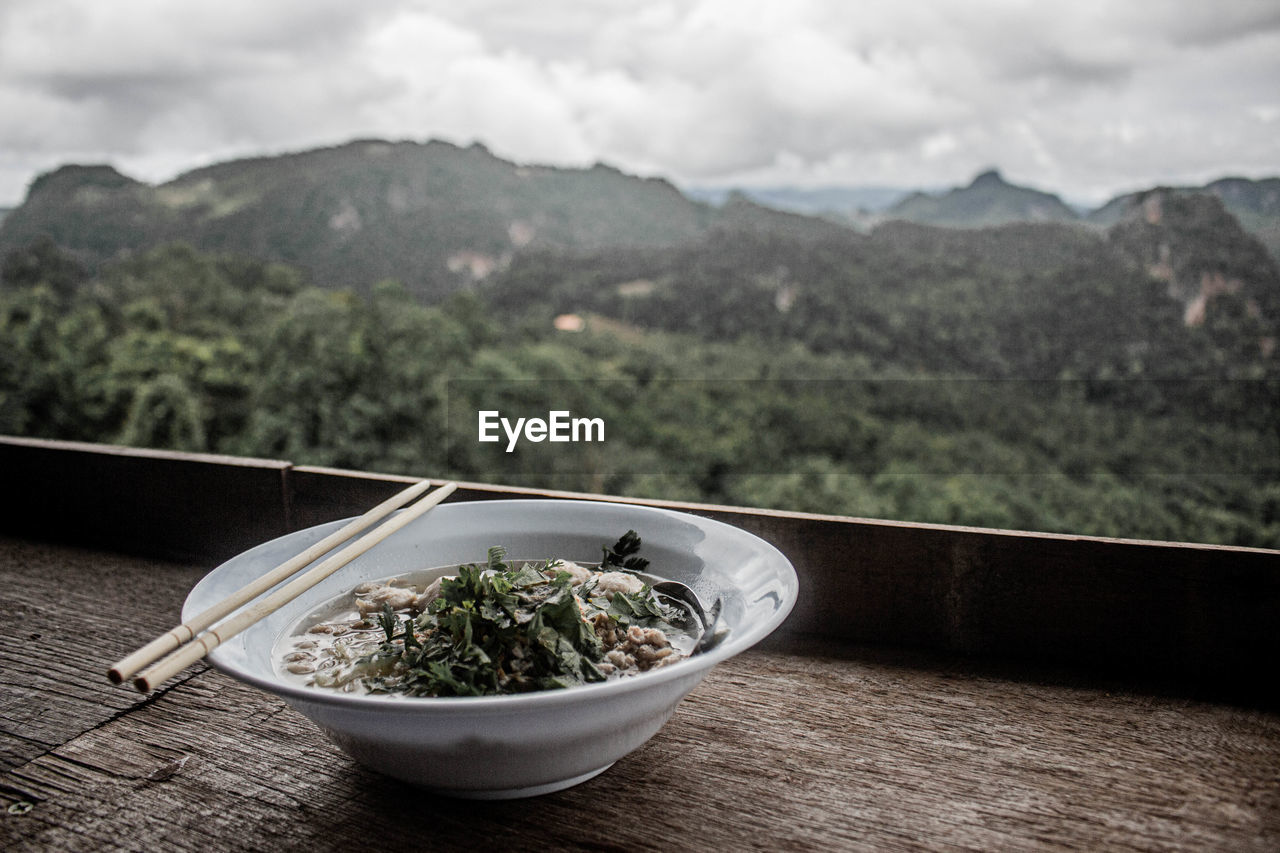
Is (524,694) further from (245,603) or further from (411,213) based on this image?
(411,213)

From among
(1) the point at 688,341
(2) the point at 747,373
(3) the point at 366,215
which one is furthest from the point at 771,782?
(3) the point at 366,215

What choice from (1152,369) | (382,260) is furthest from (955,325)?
(382,260)

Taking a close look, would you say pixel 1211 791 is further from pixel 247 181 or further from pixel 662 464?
pixel 247 181

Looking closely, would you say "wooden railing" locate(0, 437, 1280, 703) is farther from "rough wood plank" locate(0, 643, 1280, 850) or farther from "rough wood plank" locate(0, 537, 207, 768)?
"rough wood plank" locate(0, 537, 207, 768)

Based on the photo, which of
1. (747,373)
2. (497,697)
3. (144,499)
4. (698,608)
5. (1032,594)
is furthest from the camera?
(747,373)

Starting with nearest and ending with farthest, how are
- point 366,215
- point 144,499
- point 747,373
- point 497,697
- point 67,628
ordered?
point 497,697
point 67,628
point 144,499
point 747,373
point 366,215

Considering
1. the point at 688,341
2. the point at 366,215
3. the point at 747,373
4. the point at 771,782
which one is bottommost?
the point at 771,782
